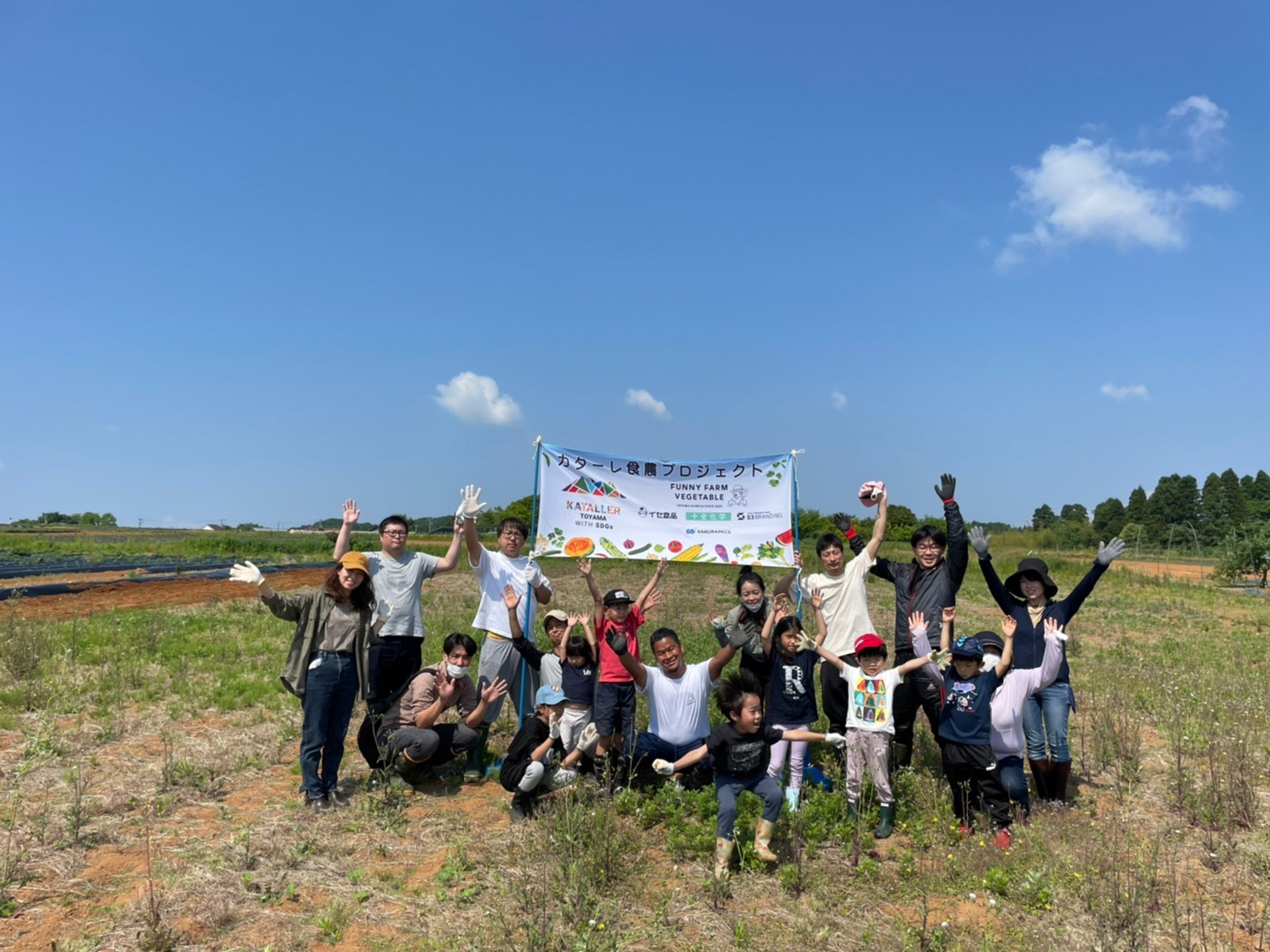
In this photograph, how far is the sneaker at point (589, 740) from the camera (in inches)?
205

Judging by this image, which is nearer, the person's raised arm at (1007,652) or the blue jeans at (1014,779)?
the blue jeans at (1014,779)

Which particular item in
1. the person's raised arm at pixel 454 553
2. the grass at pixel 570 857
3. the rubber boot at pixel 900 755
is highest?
the person's raised arm at pixel 454 553

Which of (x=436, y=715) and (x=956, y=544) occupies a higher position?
(x=956, y=544)

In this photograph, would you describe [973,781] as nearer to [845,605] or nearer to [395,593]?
[845,605]

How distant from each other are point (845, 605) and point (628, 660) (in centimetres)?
191

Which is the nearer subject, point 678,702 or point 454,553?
point 678,702

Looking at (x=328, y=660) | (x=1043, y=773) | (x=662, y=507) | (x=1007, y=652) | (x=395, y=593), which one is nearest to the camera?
(x=1007, y=652)

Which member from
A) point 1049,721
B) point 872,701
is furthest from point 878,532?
point 1049,721

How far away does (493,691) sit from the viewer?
18.9 ft

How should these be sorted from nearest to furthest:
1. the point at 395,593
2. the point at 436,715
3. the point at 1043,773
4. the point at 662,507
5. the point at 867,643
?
the point at 867,643 < the point at 1043,773 < the point at 436,715 < the point at 395,593 < the point at 662,507

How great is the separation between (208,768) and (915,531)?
6285 millimetres

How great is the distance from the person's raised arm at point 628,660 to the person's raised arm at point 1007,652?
101 inches

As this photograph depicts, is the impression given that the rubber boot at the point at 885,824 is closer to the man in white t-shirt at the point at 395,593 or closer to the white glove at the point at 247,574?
the man in white t-shirt at the point at 395,593

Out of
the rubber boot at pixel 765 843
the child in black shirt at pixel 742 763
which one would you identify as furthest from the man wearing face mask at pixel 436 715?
the rubber boot at pixel 765 843
